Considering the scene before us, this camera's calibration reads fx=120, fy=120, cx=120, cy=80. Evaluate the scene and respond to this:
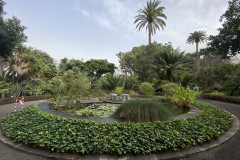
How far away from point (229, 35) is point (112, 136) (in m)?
16.4

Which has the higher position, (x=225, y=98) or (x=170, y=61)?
(x=170, y=61)

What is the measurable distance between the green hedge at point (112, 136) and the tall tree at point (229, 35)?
13.9 metres

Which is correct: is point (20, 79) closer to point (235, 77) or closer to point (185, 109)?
point (185, 109)

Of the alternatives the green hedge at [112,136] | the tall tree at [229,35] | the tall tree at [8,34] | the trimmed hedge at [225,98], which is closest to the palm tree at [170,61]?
the trimmed hedge at [225,98]

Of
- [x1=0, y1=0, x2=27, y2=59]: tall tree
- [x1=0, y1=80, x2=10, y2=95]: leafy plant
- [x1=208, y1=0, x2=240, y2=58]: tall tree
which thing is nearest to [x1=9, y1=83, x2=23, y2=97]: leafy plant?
[x1=0, y1=80, x2=10, y2=95]: leafy plant

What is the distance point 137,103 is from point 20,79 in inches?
405

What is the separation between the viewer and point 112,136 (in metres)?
2.39

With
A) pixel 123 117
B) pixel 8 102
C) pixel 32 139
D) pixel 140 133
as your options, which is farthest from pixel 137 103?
pixel 8 102

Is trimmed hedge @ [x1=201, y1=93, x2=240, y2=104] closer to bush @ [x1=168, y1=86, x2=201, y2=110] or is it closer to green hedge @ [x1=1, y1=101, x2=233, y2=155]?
bush @ [x1=168, y1=86, x2=201, y2=110]

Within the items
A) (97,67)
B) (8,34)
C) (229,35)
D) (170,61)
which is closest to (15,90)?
(8,34)

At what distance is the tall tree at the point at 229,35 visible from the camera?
11.8 m

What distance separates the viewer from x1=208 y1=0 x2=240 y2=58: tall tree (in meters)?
11.8

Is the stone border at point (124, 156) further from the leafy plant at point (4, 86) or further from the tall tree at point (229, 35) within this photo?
the tall tree at point (229, 35)

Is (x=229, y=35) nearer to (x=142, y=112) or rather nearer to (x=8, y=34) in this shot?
(x=142, y=112)
